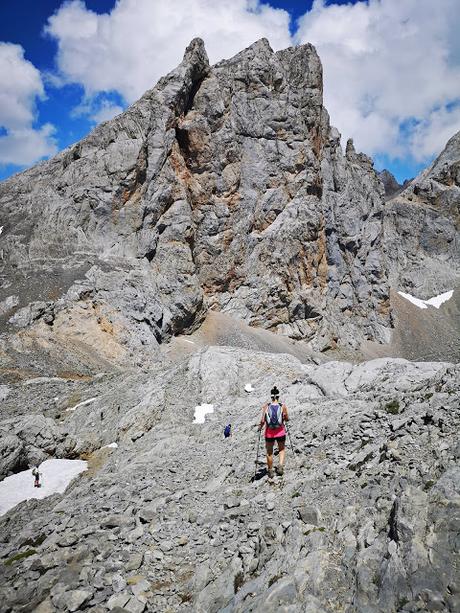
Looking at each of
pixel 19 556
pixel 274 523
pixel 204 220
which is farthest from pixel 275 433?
pixel 204 220

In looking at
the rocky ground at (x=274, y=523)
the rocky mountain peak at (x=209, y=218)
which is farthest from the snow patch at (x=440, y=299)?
the rocky ground at (x=274, y=523)

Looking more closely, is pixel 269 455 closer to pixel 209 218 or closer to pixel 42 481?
pixel 42 481

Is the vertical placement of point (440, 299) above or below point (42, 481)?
above

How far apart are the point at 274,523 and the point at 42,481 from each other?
500 inches

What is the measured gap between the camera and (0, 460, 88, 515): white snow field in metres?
16.4

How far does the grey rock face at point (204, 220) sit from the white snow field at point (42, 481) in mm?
31983

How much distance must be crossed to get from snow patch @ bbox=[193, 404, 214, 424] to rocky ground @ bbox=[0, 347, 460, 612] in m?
2.45

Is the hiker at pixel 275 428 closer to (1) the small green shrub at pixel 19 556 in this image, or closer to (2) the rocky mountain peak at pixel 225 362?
(2) the rocky mountain peak at pixel 225 362

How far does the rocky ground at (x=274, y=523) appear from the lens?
666 centimetres

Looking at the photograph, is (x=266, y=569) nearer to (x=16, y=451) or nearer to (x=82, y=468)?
(x=82, y=468)

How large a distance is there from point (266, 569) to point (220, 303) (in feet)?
255

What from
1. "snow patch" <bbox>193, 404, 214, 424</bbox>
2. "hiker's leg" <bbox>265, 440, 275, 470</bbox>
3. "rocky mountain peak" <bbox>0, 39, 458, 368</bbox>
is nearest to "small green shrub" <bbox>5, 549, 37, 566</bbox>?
"hiker's leg" <bbox>265, 440, 275, 470</bbox>

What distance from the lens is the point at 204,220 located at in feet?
280

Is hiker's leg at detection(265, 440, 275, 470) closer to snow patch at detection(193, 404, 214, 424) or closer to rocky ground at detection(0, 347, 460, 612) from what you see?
rocky ground at detection(0, 347, 460, 612)
